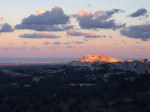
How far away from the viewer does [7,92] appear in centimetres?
6656

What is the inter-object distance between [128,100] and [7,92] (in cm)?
2516

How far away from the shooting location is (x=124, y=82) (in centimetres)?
6538

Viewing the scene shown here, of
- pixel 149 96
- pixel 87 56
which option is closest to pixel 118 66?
pixel 87 56

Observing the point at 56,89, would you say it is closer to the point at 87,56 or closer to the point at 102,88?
the point at 102,88

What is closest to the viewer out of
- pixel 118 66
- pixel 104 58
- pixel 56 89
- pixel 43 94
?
pixel 43 94

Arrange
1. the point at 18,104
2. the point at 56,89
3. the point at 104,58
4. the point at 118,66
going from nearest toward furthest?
the point at 18,104
the point at 56,89
the point at 118,66
the point at 104,58

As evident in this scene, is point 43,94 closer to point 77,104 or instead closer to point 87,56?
point 77,104

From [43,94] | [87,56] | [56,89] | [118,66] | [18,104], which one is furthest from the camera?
[87,56]

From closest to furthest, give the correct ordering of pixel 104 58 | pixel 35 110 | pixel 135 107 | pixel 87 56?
1. pixel 135 107
2. pixel 35 110
3. pixel 104 58
4. pixel 87 56

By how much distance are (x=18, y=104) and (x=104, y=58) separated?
119 meters

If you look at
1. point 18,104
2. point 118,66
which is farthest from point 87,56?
point 18,104

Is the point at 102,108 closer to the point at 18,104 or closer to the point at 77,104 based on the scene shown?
the point at 77,104

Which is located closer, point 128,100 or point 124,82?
point 128,100

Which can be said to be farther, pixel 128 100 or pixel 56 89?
pixel 56 89
